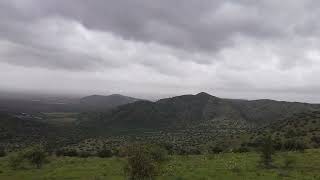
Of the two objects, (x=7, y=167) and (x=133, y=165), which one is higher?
(x=133, y=165)

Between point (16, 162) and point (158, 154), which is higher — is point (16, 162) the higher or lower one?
the lower one

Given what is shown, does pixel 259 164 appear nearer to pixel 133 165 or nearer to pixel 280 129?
pixel 133 165

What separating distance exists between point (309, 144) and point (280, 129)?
20421 millimetres

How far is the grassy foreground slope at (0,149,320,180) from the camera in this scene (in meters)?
44.2

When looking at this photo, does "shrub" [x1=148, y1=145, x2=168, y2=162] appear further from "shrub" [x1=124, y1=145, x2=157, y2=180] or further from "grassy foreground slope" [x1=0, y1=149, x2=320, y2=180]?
"shrub" [x1=124, y1=145, x2=157, y2=180]

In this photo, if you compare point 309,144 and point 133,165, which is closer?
point 133,165

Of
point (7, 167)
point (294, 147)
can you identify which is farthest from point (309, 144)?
point (7, 167)

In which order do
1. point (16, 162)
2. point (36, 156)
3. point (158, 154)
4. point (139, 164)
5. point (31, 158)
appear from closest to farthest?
point (139, 164) → point (158, 154) → point (16, 162) → point (36, 156) → point (31, 158)

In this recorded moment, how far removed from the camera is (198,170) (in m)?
48.4

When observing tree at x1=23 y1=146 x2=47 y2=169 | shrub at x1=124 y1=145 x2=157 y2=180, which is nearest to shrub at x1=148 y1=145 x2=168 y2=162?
shrub at x1=124 y1=145 x2=157 y2=180

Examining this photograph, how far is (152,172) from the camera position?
122ft

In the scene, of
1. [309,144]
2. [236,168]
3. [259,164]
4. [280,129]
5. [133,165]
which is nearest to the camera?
[133,165]

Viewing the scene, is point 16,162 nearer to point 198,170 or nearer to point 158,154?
point 158,154

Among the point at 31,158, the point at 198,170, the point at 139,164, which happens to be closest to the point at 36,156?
the point at 31,158
